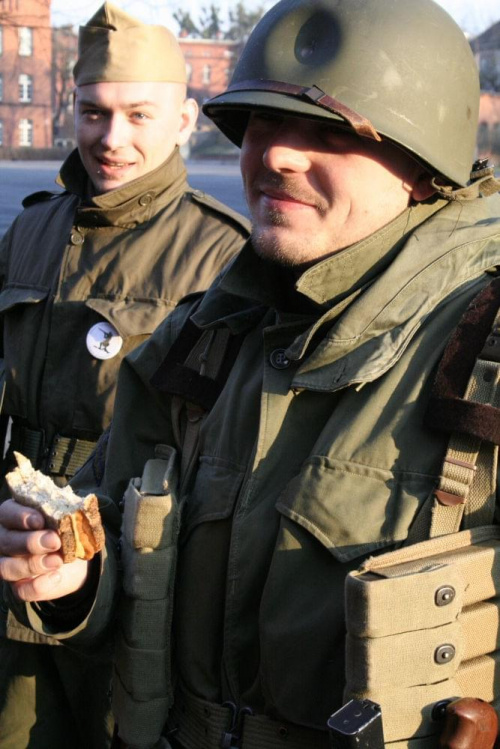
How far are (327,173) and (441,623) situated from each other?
0.95 meters

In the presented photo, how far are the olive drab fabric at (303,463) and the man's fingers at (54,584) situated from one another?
6 cm

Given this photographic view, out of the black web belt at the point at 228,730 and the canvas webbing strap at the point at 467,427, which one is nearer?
the canvas webbing strap at the point at 467,427

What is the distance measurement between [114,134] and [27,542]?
2.31 meters

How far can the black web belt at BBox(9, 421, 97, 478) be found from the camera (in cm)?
380

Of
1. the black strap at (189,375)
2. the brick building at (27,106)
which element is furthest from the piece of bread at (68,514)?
the brick building at (27,106)

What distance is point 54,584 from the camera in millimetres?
2186

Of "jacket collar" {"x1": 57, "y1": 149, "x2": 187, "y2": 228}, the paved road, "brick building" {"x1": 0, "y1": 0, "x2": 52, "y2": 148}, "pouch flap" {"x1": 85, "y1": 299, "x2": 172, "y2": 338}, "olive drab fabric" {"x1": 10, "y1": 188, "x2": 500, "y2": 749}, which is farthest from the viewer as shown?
"brick building" {"x1": 0, "y1": 0, "x2": 52, "y2": 148}

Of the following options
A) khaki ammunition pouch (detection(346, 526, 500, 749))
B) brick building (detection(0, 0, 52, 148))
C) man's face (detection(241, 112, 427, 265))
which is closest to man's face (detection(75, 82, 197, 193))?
man's face (detection(241, 112, 427, 265))

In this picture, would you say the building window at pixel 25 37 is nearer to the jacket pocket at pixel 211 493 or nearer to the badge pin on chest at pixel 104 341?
the badge pin on chest at pixel 104 341

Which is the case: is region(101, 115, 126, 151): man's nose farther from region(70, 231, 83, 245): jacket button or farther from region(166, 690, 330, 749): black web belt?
region(166, 690, 330, 749): black web belt

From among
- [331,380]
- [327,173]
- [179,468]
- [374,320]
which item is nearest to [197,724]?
[179,468]

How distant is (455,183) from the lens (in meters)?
2.27

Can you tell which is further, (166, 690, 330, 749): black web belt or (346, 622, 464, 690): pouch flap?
(166, 690, 330, 749): black web belt

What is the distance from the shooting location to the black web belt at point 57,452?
12.5 feet
